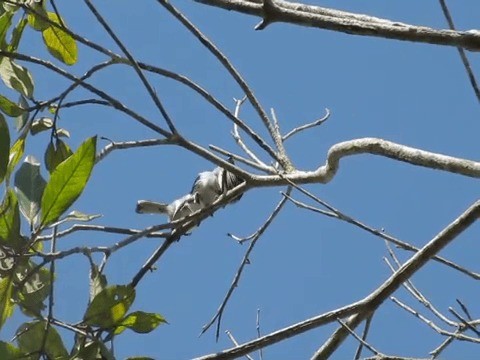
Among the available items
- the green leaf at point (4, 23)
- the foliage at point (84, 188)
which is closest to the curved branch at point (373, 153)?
the foliage at point (84, 188)

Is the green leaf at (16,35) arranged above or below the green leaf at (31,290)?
above

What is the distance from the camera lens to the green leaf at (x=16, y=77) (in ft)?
7.11

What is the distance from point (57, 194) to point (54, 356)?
0.31 m

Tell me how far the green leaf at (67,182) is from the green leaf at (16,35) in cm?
61

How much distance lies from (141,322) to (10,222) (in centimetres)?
34

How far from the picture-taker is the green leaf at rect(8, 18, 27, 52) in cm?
215

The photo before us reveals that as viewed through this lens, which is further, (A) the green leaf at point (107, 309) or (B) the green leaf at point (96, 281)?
(B) the green leaf at point (96, 281)

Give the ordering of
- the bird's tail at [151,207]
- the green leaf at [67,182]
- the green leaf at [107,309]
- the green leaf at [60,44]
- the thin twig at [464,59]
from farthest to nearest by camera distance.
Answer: the bird's tail at [151,207] → the green leaf at [60,44] → the green leaf at [107,309] → the green leaf at [67,182] → the thin twig at [464,59]

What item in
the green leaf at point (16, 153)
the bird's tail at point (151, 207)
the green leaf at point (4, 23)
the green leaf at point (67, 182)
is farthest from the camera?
the bird's tail at point (151, 207)

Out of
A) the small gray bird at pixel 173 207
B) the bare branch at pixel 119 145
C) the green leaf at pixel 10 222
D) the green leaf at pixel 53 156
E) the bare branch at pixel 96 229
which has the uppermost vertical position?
the small gray bird at pixel 173 207

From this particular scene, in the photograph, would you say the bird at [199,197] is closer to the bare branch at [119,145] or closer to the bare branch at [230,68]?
the bare branch at [230,68]

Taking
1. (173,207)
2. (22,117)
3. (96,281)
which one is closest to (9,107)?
(22,117)

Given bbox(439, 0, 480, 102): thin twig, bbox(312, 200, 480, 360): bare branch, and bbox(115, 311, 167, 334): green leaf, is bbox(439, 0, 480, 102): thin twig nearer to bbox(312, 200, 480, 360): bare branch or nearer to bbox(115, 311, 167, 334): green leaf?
bbox(312, 200, 480, 360): bare branch

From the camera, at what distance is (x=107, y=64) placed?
2104 mm
